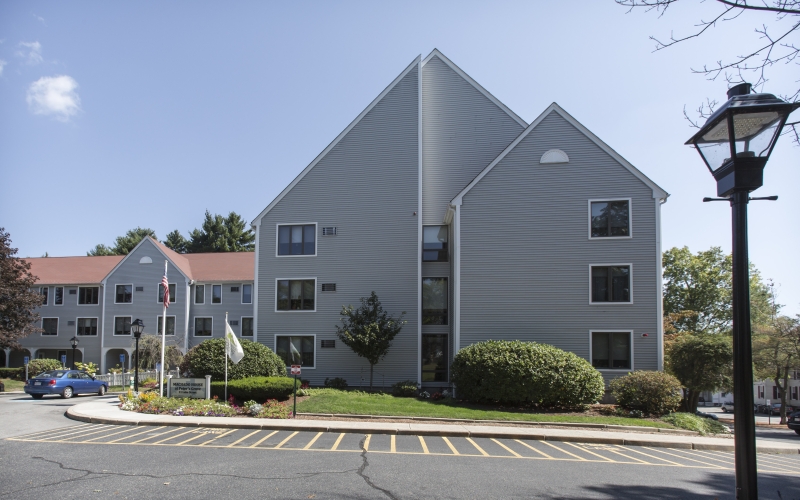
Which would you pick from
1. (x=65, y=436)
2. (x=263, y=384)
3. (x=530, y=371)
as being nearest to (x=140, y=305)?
(x=263, y=384)

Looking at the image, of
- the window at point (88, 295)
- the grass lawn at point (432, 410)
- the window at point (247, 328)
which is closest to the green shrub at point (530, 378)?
the grass lawn at point (432, 410)

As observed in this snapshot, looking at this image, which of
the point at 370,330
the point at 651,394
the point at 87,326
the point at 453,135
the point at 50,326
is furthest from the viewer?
the point at 50,326

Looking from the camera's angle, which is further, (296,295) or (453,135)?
(453,135)

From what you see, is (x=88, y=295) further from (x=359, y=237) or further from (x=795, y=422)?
(x=795, y=422)

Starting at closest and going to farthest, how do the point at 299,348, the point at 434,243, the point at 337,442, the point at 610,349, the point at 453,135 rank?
1. the point at 337,442
2. the point at 610,349
3. the point at 299,348
4. the point at 434,243
5. the point at 453,135

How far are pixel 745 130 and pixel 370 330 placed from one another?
2023cm

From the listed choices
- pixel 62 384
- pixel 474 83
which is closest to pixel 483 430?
pixel 474 83

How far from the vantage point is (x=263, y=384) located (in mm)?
19359

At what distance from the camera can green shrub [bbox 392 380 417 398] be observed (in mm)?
23219

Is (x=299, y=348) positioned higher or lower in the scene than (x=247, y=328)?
lower

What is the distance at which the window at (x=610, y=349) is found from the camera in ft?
72.9

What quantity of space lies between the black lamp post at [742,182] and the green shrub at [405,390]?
19.5m

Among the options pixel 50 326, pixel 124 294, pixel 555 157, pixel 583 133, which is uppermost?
pixel 583 133

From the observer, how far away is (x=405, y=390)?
23.2 metres
